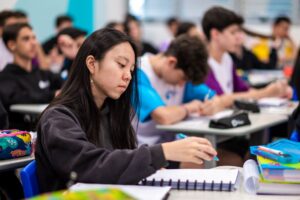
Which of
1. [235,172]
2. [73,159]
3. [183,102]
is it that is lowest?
[183,102]

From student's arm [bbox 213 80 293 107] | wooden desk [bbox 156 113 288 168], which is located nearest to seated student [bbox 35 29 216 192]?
wooden desk [bbox 156 113 288 168]

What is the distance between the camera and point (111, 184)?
1.54 metres

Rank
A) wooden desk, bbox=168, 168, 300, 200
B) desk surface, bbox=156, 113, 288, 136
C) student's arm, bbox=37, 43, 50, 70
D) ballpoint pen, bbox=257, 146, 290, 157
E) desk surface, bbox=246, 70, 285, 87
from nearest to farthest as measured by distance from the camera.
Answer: wooden desk, bbox=168, 168, 300, 200, ballpoint pen, bbox=257, 146, 290, 157, desk surface, bbox=156, 113, 288, 136, desk surface, bbox=246, 70, 285, 87, student's arm, bbox=37, 43, 50, 70

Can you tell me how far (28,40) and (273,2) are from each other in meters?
5.50

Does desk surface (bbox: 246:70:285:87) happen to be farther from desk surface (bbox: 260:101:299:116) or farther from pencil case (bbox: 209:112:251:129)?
pencil case (bbox: 209:112:251:129)

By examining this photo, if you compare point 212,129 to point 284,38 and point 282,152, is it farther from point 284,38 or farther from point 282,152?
point 284,38

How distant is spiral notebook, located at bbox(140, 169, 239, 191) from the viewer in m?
1.61

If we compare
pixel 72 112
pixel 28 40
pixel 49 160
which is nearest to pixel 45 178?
pixel 49 160

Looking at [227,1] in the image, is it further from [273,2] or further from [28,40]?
[28,40]

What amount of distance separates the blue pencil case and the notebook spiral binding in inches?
6.4

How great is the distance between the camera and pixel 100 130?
1908 mm

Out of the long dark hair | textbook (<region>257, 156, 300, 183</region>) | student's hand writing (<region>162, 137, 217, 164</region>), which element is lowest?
textbook (<region>257, 156, 300, 183</region>)

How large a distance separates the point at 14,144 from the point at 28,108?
1.66 meters

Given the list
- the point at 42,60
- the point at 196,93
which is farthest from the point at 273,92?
the point at 42,60
